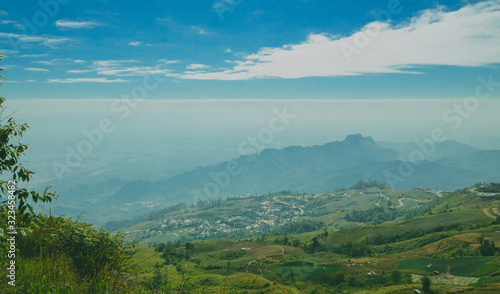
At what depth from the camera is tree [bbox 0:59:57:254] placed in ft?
22.1

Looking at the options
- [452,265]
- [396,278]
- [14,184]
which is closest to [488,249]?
[452,265]

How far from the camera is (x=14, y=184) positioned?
6930 mm

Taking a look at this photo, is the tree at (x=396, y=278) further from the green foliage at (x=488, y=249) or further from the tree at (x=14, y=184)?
the tree at (x=14, y=184)

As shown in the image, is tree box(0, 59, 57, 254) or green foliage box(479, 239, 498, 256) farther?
green foliage box(479, 239, 498, 256)

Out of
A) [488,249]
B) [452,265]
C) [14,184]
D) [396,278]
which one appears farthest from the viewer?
[488,249]

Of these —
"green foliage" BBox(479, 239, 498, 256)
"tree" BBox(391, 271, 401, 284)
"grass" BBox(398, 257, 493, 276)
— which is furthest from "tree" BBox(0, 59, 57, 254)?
"green foliage" BBox(479, 239, 498, 256)

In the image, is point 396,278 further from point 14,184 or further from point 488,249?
point 14,184

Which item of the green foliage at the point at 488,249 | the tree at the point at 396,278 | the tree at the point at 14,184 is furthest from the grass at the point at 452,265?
the tree at the point at 14,184

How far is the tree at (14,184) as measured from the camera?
6.73 metres

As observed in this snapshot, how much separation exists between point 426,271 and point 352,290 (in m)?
22.7

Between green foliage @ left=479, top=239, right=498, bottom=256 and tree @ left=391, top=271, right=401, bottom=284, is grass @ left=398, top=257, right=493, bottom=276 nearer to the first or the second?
green foliage @ left=479, top=239, right=498, bottom=256

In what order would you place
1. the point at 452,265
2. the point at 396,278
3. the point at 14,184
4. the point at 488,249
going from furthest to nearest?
the point at 488,249, the point at 452,265, the point at 396,278, the point at 14,184

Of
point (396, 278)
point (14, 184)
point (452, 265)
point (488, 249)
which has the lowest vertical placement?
point (452, 265)

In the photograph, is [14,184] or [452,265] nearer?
[14,184]
